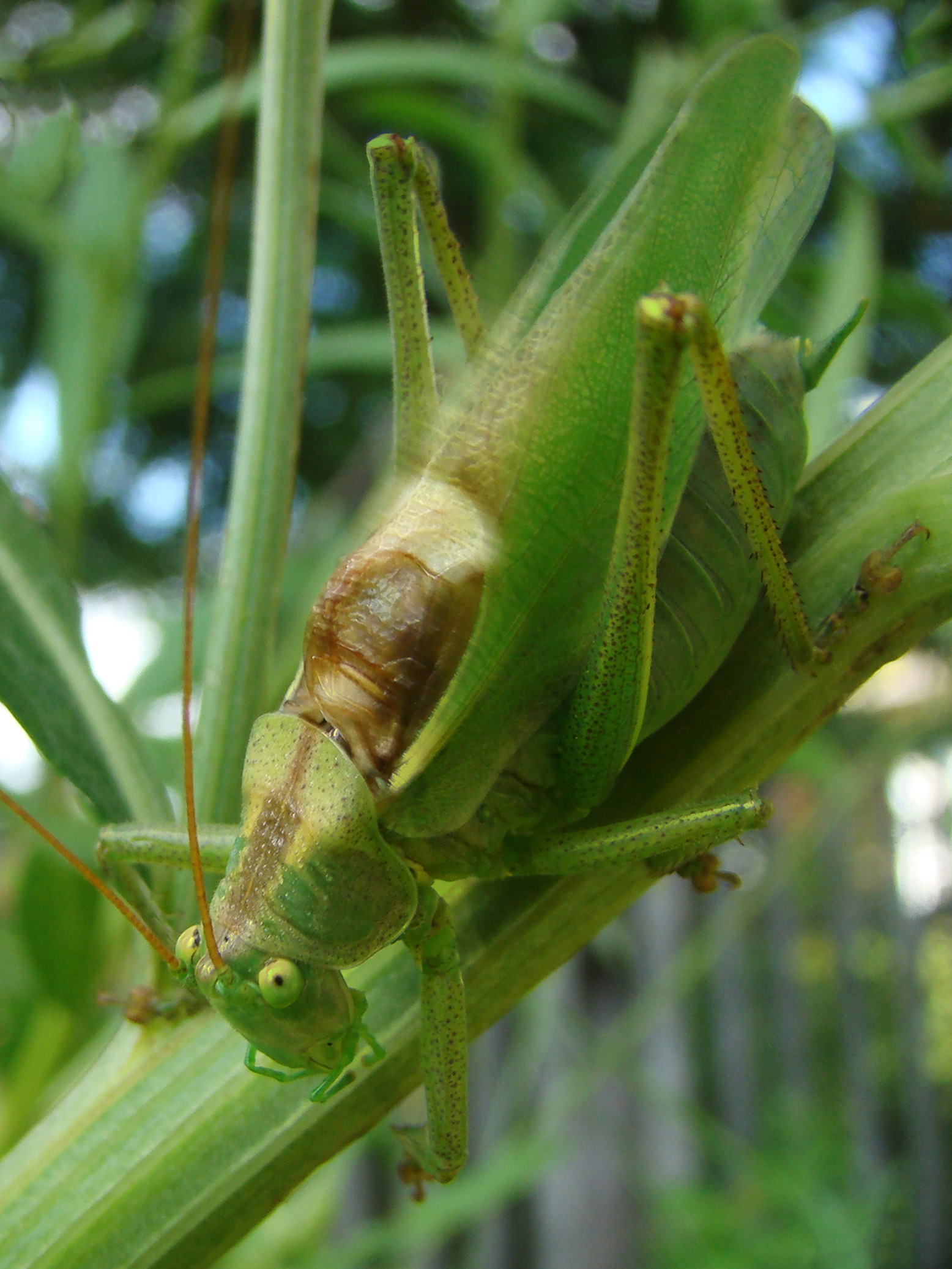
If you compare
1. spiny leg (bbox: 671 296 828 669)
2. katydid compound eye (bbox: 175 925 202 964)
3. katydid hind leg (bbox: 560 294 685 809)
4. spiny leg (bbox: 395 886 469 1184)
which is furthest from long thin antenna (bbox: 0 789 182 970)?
spiny leg (bbox: 671 296 828 669)

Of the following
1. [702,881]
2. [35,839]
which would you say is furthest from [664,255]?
[35,839]

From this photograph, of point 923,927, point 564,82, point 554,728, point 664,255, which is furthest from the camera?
point 923,927

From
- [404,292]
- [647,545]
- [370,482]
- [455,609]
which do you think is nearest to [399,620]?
[455,609]

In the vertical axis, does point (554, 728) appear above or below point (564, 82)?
below

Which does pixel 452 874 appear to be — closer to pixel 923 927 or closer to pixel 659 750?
pixel 659 750

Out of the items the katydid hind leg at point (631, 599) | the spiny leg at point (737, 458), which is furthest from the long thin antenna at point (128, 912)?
the spiny leg at point (737, 458)

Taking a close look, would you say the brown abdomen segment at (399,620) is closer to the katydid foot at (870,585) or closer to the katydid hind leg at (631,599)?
the katydid hind leg at (631,599)

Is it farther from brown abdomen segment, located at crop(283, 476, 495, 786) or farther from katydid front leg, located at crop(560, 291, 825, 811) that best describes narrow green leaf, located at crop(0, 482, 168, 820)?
Result: katydid front leg, located at crop(560, 291, 825, 811)

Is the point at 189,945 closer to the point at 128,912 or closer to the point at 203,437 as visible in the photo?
the point at 128,912
